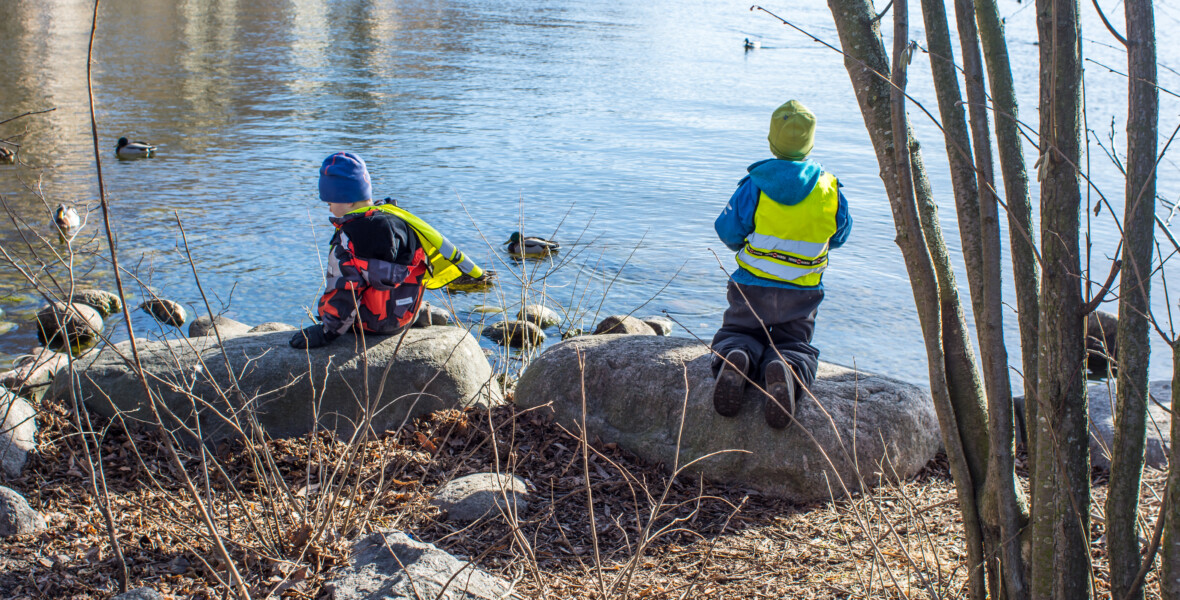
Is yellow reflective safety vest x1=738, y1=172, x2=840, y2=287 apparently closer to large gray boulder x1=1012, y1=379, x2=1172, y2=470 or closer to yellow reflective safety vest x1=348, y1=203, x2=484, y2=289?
large gray boulder x1=1012, y1=379, x2=1172, y2=470

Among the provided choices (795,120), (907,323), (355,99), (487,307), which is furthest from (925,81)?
(795,120)

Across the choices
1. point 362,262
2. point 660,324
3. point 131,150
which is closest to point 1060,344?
point 362,262

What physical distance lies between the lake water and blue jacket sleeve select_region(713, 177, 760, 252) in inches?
6.6

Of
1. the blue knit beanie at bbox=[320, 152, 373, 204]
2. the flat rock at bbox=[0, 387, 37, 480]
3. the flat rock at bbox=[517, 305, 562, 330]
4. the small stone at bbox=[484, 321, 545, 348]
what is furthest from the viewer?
the flat rock at bbox=[517, 305, 562, 330]

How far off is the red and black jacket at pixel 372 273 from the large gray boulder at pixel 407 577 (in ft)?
7.23

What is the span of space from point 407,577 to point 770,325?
105 inches

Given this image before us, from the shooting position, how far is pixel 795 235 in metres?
4.99

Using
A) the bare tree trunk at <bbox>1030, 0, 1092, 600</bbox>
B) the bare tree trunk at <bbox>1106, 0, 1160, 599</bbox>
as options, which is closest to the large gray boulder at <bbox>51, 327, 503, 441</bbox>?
the bare tree trunk at <bbox>1030, 0, 1092, 600</bbox>

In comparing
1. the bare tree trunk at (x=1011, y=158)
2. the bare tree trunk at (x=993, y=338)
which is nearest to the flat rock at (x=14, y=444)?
the bare tree trunk at (x=993, y=338)

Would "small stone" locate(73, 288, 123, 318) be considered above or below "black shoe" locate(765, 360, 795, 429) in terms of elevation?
below

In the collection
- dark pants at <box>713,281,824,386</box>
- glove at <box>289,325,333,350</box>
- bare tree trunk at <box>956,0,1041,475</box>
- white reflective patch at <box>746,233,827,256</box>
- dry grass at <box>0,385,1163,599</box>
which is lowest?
dry grass at <box>0,385,1163,599</box>

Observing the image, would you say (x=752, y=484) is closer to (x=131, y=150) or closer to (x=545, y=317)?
(x=545, y=317)

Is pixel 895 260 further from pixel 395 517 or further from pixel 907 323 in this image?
pixel 395 517

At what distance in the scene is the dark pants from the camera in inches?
195
